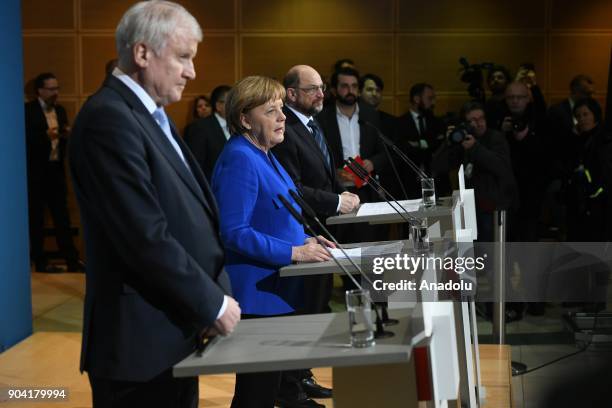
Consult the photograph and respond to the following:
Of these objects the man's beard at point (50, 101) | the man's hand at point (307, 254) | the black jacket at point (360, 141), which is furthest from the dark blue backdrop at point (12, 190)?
the man's beard at point (50, 101)

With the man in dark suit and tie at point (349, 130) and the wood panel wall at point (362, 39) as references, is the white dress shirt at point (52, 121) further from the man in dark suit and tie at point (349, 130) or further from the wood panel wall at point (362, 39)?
the man in dark suit and tie at point (349, 130)

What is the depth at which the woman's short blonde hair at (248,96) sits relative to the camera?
119 inches

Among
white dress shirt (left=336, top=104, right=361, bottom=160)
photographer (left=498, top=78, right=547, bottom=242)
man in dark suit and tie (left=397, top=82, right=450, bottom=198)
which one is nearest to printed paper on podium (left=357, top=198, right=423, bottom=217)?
white dress shirt (left=336, top=104, right=361, bottom=160)

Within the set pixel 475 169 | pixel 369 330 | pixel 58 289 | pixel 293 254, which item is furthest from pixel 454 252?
pixel 58 289

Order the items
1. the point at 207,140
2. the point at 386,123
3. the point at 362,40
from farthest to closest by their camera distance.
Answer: the point at 362,40 < the point at 386,123 < the point at 207,140

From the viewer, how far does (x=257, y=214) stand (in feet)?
9.80

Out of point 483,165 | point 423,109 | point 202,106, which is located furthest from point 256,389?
point 202,106

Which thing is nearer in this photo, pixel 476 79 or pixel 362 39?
pixel 476 79

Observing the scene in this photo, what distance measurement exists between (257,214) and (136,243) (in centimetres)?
106

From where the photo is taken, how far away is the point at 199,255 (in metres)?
2.09

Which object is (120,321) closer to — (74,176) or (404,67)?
(74,176)

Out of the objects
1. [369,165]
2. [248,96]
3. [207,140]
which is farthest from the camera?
[207,140]

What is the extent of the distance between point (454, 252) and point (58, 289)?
185 inches

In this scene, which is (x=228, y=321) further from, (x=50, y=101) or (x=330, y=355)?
(x=50, y=101)
